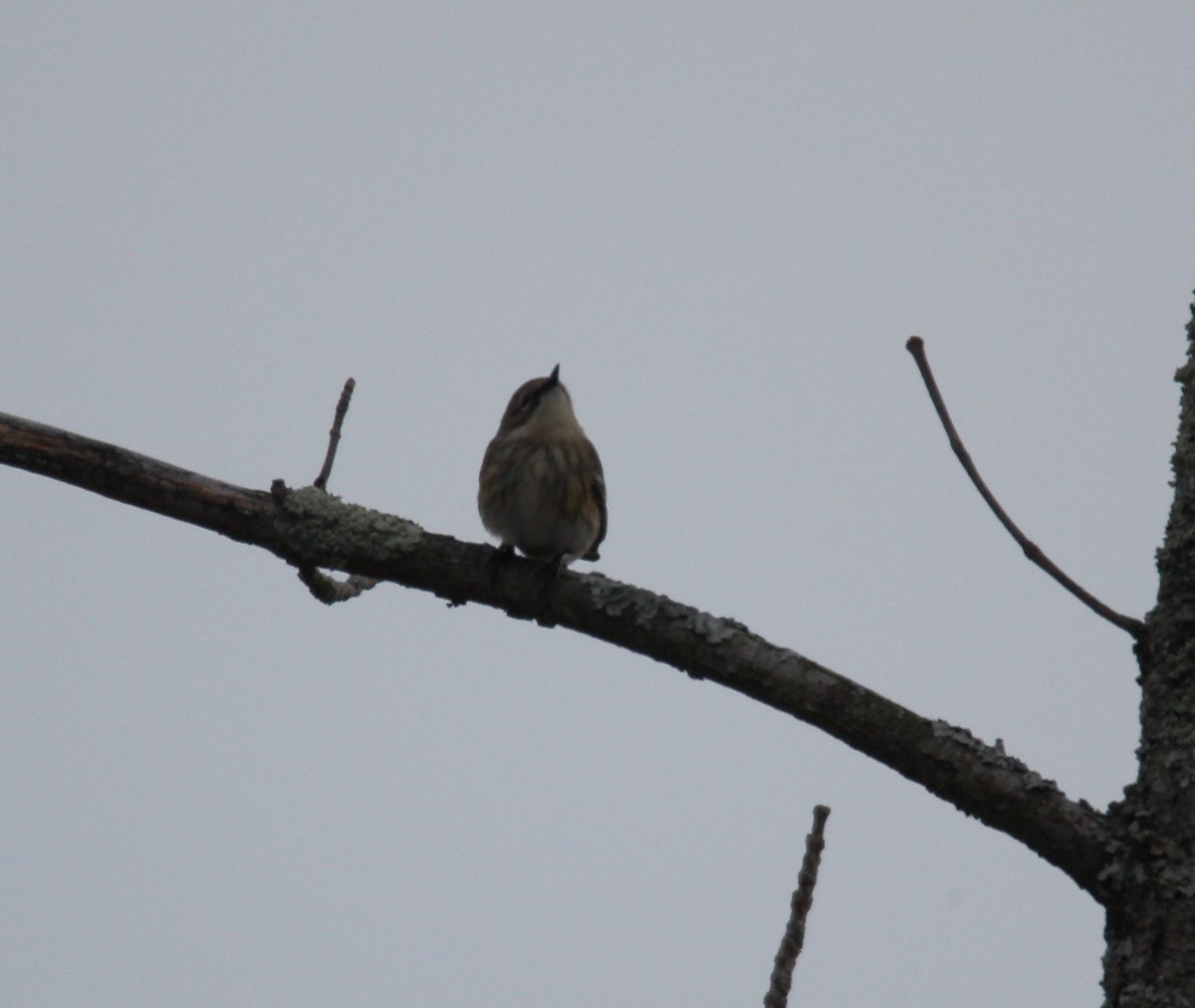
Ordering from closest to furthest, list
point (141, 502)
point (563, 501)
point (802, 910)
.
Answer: point (802, 910) < point (141, 502) < point (563, 501)

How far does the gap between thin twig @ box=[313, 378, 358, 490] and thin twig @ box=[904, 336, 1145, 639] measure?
5.52 feet

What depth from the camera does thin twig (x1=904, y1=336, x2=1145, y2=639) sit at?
332 cm

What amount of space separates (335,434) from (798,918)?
205 centimetres

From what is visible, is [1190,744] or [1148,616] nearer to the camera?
[1190,744]

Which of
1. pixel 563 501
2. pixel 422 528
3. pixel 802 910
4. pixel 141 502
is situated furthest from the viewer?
pixel 563 501

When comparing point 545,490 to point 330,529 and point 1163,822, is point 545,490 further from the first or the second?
point 1163,822

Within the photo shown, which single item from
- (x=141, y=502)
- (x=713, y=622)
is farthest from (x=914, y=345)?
(x=141, y=502)

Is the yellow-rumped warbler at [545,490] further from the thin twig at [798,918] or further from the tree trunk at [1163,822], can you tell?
the tree trunk at [1163,822]

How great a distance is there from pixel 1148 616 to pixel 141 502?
255cm

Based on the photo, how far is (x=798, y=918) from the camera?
323cm

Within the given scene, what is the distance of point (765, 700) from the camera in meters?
3.47

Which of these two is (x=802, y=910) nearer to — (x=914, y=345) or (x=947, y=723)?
(x=947, y=723)

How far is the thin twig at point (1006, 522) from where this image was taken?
332cm

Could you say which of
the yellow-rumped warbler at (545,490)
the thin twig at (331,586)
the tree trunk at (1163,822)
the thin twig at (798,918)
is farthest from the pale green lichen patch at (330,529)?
the yellow-rumped warbler at (545,490)
